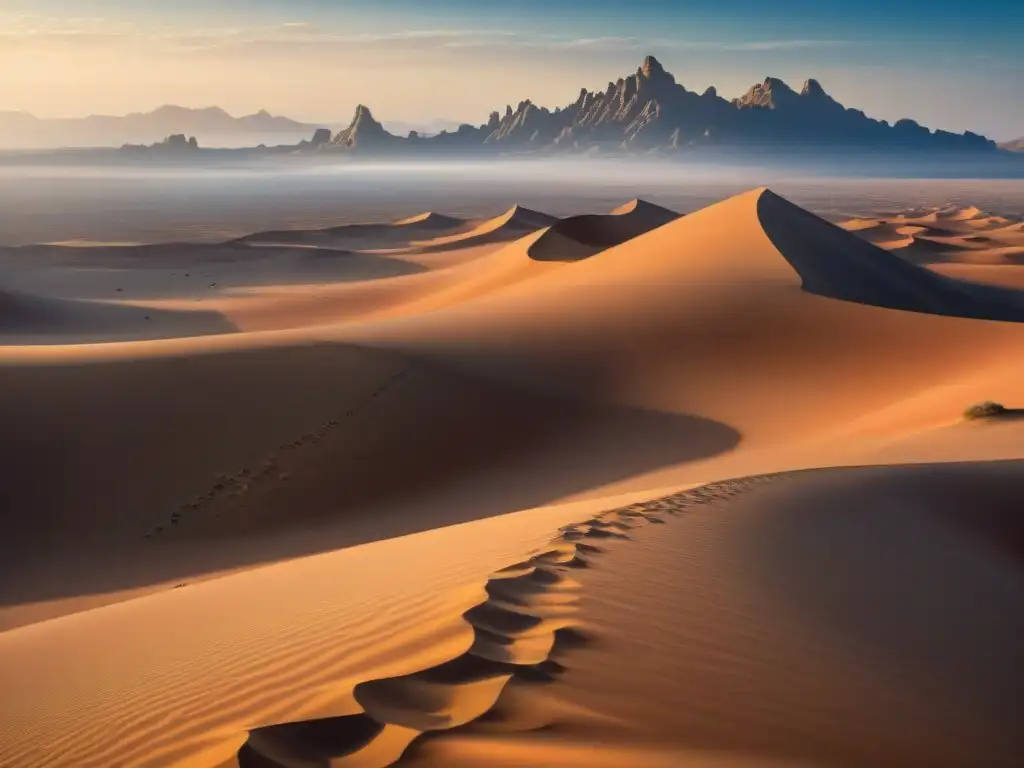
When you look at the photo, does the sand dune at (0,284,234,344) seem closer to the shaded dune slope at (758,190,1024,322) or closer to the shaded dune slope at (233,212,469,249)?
the shaded dune slope at (758,190,1024,322)

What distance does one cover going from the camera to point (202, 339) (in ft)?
59.2

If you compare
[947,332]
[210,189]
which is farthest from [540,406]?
[210,189]

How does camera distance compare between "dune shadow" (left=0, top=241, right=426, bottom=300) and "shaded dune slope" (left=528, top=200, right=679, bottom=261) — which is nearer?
"shaded dune slope" (left=528, top=200, right=679, bottom=261)

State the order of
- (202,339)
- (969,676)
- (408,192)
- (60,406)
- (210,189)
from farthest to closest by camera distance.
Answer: (210,189) → (408,192) → (202,339) → (60,406) → (969,676)

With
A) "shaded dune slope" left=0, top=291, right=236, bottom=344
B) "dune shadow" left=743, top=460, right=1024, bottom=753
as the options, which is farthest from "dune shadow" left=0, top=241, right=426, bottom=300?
"dune shadow" left=743, top=460, right=1024, bottom=753

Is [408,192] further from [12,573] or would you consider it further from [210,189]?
[12,573]

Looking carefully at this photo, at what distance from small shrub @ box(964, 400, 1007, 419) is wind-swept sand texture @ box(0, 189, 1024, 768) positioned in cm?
28

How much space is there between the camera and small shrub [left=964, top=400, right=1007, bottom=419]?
13930 millimetres

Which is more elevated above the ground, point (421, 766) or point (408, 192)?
point (408, 192)

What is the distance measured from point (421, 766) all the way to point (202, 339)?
15984 mm

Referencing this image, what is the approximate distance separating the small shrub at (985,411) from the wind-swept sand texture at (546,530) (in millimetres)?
284

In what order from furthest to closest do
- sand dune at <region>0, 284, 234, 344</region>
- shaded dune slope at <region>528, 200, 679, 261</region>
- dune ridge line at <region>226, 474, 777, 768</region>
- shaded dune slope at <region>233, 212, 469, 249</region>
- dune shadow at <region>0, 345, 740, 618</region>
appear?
shaded dune slope at <region>233, 212, 469, 249</region> → shaded dune slope at <region>528, 200, 679, 261</region> → sand dune at <region>0, 284, 234, 344</region> → dune shadow at <region>0, 345, 740, 618</region> → dune ridge line at <region>226, 474, 777, 768</region>

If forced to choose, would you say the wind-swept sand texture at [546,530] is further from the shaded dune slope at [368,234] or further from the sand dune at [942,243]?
the shaded dune slope at [368,234]

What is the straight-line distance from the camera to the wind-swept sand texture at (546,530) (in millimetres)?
3990
